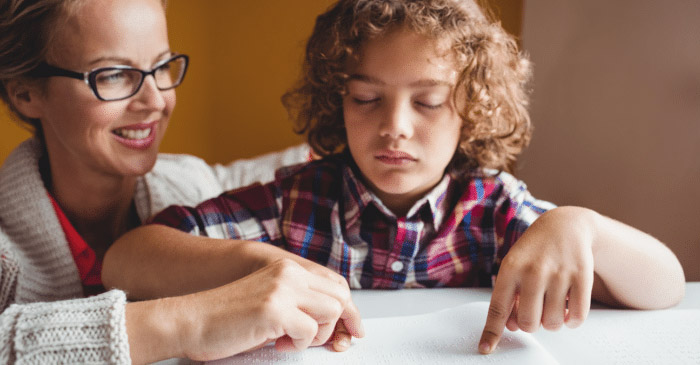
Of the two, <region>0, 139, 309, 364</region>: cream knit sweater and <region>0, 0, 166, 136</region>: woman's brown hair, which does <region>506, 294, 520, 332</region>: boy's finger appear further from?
<region>0, 0, 166, 136</region>: woman's brown hair

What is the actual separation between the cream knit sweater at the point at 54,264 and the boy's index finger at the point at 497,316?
12.9 inches

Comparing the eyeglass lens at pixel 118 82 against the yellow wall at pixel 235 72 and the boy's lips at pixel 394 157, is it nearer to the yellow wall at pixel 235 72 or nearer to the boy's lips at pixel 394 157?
the boy's lips at pixel 394 157

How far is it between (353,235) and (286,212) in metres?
0.11

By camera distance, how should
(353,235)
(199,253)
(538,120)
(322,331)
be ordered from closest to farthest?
(322,331) → (199,253) → (353,235) → (538,120)

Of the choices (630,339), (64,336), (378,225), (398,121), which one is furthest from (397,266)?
(64,336)

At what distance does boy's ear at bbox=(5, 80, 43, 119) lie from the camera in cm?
88

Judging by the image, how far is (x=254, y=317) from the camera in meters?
0.53

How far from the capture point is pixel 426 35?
0.76 meters

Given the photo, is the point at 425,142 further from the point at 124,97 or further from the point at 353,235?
the point at 124,97

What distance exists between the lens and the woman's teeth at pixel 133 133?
898 mm

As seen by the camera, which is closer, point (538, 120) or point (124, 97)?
point (124, 97)

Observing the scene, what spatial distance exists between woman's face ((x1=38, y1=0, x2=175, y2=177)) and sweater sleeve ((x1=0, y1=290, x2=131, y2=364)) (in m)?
0.39

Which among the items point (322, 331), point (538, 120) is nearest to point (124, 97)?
point (322, 331)

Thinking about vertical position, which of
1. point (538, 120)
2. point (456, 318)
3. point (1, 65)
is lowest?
point (456, 318)
